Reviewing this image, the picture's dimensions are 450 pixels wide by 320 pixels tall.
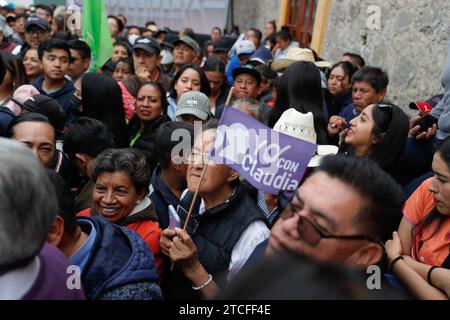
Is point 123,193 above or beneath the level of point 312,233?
beneath

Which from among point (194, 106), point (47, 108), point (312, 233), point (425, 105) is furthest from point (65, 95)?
point (312, 233)

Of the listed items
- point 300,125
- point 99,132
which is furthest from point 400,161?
point 99,132

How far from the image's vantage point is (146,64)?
5.64 m

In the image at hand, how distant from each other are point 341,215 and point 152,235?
109 cm

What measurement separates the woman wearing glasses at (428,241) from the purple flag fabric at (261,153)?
0.53 metres

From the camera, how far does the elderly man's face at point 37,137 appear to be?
2748mm

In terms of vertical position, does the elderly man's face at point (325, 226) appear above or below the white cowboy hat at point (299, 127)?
above

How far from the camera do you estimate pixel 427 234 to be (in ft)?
7.05

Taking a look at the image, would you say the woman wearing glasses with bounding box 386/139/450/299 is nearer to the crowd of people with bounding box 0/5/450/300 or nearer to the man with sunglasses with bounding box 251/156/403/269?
the crowd of people with bounding box 0/5/450/300

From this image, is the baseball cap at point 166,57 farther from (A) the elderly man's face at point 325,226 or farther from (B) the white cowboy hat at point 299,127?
(A) the elderly man's face at point 325,226

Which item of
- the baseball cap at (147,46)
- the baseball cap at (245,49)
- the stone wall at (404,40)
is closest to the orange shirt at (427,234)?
the stone wall at (404,40)

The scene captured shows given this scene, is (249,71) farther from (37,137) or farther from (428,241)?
(428,241)
